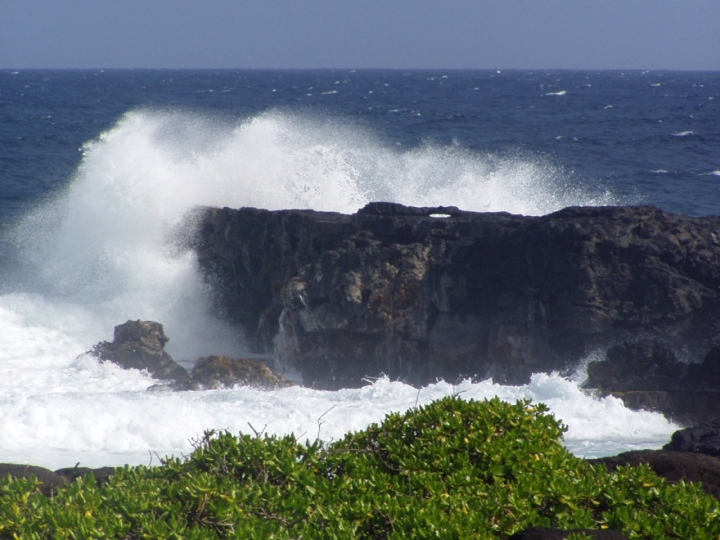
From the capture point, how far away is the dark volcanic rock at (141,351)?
14617mm

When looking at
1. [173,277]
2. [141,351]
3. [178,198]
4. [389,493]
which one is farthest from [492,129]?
[389,493]

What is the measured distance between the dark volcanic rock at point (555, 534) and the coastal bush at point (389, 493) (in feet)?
0.65

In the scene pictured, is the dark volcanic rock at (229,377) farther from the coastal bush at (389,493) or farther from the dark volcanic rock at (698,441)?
the coastal bush at (389,493)

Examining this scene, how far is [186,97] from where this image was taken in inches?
2571

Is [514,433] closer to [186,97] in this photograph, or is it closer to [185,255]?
[185,255]

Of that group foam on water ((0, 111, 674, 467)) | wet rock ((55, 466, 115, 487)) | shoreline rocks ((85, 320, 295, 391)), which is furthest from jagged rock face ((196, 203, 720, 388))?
wet rock ((55, 466, 115, 487))

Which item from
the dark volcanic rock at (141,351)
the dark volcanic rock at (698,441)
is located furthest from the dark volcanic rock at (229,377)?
the dark volcanic rock at (698,441)

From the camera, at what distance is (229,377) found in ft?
43.4

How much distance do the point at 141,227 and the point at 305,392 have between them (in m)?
8.31

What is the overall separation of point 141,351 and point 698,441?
34.9ft

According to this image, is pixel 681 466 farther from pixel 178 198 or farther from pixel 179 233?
pixel 178 198

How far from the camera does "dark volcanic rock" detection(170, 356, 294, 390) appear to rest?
43.1 feet

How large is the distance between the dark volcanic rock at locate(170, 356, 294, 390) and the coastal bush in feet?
26.7

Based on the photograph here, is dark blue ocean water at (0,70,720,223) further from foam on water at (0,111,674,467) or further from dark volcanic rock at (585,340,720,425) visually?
dark volcanic rock at (585,340,720,425)
